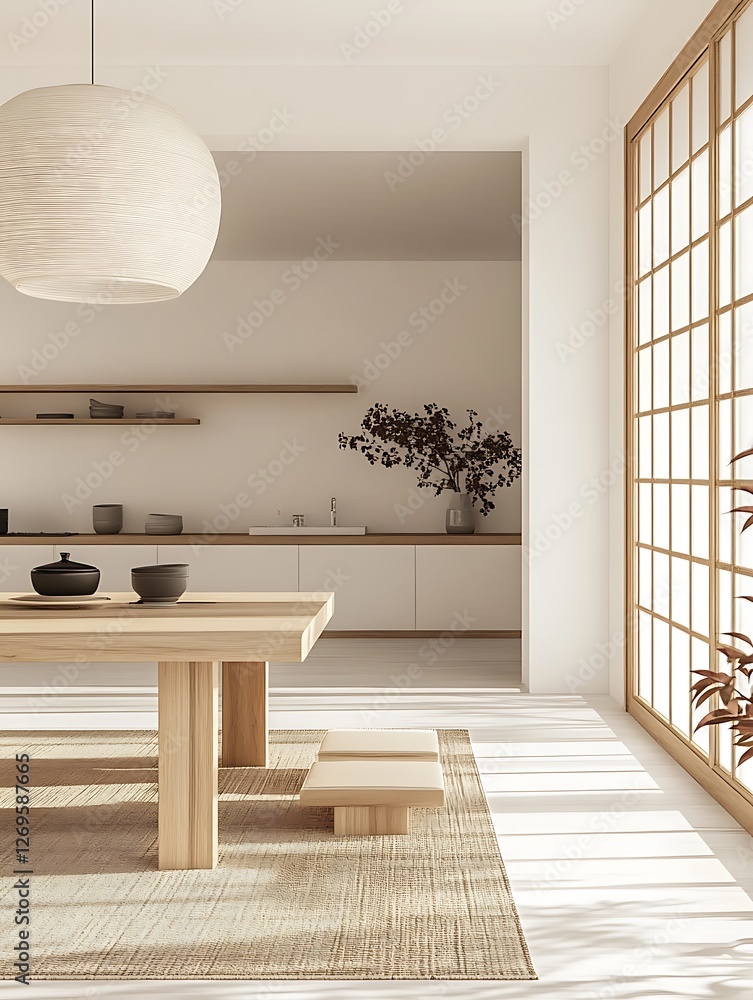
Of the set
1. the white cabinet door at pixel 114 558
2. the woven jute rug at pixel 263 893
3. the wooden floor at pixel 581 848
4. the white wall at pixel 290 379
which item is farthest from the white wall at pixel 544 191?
the white cabinet door at pixel 114 558

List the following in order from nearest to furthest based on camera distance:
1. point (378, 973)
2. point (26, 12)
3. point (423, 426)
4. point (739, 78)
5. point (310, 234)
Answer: point (378, 973)
point (739, 78)
point (26, 12)
point (310, 234)
point (423, 426)

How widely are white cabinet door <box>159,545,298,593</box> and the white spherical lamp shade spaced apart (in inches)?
161

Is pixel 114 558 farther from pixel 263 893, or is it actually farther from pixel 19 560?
pixel 263 893

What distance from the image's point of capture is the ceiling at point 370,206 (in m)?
5.28

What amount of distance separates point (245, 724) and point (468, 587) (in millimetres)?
3347

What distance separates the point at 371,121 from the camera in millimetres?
4863

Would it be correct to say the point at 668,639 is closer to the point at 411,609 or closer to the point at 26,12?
the point at 411,609

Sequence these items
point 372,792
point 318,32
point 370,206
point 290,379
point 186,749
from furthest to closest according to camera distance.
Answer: point 290,379 < point 370,206 < point 318,32 < point 372,792 < point 186,749

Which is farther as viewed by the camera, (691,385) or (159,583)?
(691,385)

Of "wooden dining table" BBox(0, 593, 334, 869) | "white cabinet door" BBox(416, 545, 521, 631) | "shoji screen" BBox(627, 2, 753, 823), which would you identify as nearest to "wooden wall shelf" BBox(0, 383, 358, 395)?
"white cabinet door" BBox(416, 545, 521, 631)

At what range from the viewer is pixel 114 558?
6707 millimetres

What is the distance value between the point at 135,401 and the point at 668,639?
185 inches

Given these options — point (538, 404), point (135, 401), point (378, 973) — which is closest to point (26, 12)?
point (538, 404)

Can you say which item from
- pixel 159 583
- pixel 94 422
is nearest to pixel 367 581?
pixel 94 422
